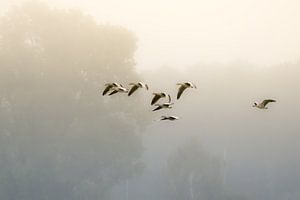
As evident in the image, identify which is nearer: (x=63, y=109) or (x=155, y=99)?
(x=155, y=99)

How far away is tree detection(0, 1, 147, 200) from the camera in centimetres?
6303

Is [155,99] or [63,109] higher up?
[63,109]

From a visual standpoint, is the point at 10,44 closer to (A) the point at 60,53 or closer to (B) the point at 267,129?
(A) the point at 60,53

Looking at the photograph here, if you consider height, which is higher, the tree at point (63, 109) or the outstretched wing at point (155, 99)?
the tree at point (63, 109)

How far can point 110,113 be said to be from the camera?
222ft

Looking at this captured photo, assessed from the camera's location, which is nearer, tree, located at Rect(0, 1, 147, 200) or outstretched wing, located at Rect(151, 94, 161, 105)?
outstretched wing, located at Rect(151, 94, 161, 105)

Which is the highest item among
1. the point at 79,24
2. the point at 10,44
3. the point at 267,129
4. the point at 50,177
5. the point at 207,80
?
the point at 207,80

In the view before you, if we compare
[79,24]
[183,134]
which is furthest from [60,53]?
[183,134]

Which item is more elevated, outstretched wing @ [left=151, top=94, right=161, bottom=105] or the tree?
the tree

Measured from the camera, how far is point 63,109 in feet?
217

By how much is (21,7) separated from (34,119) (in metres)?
14.6

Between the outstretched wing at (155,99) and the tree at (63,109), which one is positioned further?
the tree at (63,109)

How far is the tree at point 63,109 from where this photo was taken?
6303 centimetres

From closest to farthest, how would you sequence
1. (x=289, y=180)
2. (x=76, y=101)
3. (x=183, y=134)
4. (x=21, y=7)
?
(x=76, y=101)
(x=21, y=7)
(x=289, y=180)
(x=183, y=134)
